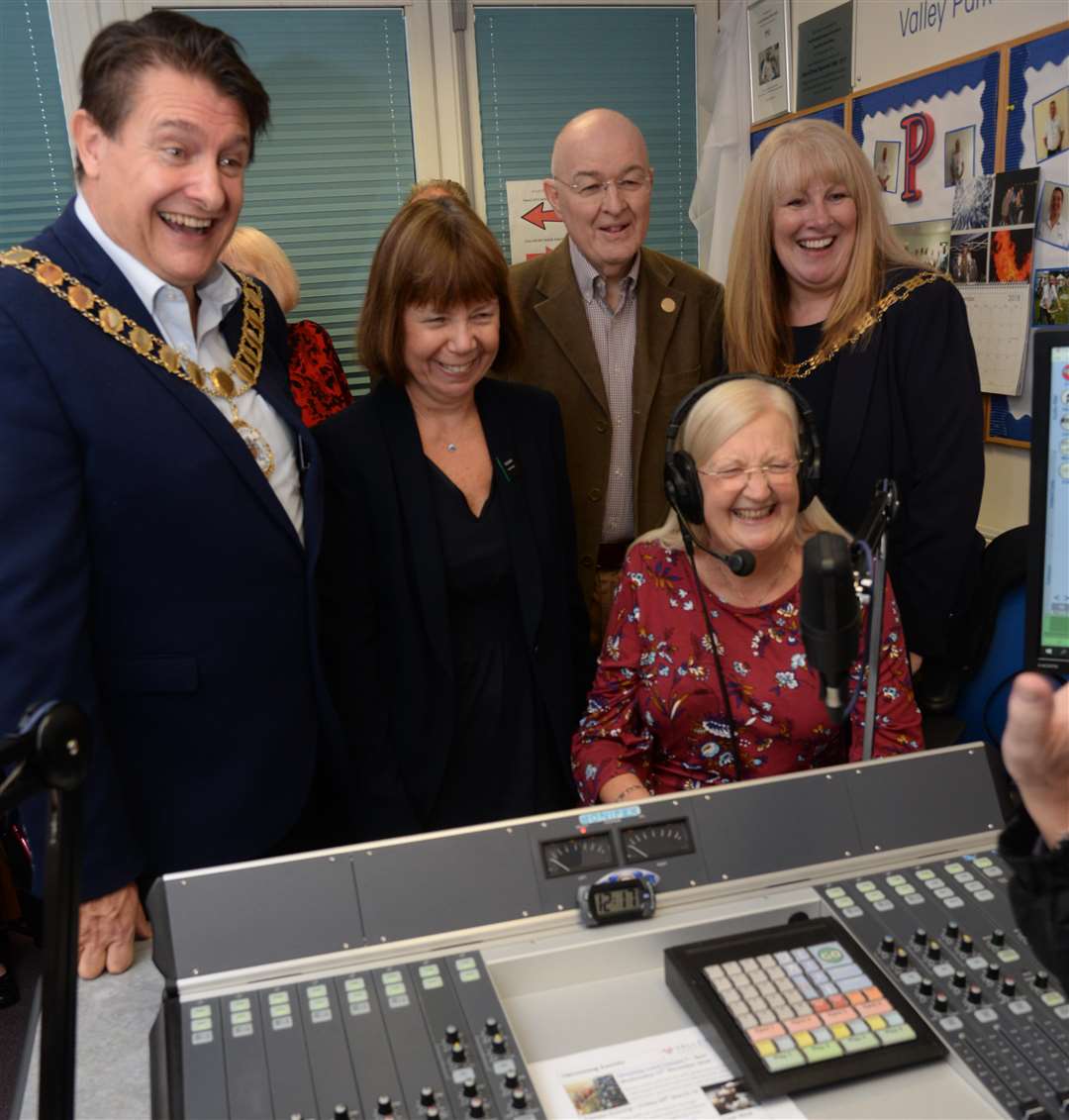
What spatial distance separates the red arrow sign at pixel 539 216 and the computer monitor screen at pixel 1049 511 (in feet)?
9.37

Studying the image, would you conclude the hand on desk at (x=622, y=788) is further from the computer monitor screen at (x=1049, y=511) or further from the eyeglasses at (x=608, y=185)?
the eyeglasses at (x=608, y=185)

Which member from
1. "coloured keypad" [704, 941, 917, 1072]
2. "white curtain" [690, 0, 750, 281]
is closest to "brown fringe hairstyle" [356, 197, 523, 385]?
"coloured keypad" [704, 941, 917, 1072]

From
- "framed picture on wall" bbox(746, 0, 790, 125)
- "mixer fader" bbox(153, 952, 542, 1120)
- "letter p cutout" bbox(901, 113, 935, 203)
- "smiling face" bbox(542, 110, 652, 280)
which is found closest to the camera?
"mixer fader" bbox(153, 952, 542, 1120)

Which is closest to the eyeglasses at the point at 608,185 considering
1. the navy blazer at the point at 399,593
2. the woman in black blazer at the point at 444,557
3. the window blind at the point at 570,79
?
the woman in black blazer at the point at 444,557

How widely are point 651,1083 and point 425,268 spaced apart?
1192 mm

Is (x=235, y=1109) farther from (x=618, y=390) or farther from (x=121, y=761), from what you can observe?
(x=618, y=390)

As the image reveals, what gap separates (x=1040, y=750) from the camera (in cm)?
63

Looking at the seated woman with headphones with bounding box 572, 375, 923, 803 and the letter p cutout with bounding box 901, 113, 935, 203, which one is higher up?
the letter p cutout with bounding box 901, 113, 935, 203

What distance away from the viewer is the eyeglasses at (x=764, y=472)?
1558 mm

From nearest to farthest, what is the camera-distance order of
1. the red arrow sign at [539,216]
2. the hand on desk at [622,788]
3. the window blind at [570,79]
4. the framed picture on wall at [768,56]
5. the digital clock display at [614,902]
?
the digital clock display at [614,902] → the hand on desk at [622,788] → the framed picture on wall at [768,56] → the window blind at [570,79] → the red arrow sign at [539,216]

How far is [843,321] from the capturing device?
1.88 m

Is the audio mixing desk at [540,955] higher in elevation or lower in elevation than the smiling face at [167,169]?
lower

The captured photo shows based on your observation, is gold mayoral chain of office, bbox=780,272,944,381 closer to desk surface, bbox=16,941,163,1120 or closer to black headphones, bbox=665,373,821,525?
black headphones, bbox=665,373,821,525

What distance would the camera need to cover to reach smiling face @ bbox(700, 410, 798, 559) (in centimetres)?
156
